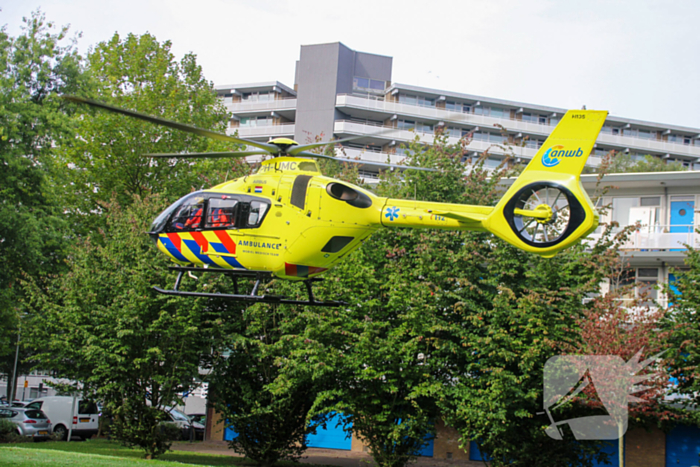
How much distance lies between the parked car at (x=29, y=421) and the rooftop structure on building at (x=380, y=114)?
128 ft

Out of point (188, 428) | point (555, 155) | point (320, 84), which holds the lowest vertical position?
point (188, 428)

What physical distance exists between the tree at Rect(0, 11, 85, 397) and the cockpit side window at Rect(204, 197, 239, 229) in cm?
1790

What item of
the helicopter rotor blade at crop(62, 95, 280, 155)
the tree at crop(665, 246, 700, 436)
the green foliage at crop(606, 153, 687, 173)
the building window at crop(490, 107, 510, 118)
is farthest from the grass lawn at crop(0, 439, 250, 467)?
the building window at crop(490, 107, 510, 118)

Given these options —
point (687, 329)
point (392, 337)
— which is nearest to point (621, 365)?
point (687, 329)

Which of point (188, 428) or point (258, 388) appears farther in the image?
point (188, 428)

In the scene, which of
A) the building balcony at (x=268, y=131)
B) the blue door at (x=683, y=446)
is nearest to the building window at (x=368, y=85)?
the building balcony at (x=268, y=131)

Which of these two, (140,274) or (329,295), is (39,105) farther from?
(329,295)

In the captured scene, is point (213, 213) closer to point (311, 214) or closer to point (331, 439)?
point (311, 214)

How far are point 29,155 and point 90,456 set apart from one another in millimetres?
18141

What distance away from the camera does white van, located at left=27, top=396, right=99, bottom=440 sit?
29.6 m

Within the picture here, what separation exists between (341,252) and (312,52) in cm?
5821

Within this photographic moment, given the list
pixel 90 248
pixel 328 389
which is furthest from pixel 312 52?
pixel 328 389

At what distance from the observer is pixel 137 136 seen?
29094 mm

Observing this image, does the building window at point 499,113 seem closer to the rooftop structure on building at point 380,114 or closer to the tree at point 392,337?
the rooftop structure on building at point 380,114
